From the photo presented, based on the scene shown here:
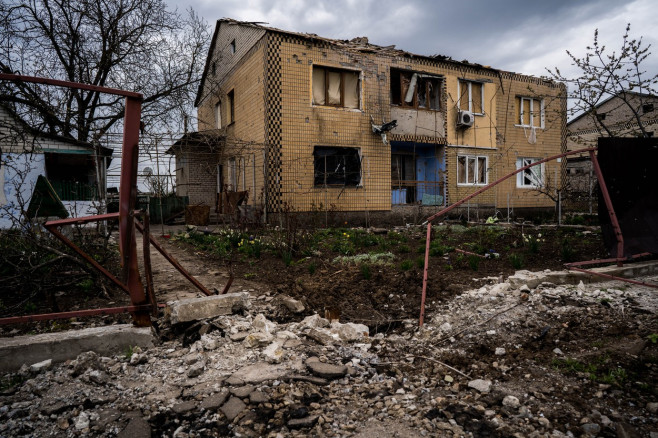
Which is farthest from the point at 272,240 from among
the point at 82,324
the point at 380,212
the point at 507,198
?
the point at 507,198

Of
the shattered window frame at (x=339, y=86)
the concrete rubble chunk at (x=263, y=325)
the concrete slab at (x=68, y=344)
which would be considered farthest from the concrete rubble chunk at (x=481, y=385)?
the shattered window frame at (x=339, y=86)

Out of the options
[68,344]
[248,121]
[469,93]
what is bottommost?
[68,344]

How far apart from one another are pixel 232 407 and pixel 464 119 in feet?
51.9

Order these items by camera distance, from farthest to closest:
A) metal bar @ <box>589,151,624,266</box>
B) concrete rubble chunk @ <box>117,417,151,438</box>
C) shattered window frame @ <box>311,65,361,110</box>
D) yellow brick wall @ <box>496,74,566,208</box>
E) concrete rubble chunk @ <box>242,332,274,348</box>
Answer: yellow brick wall @ <box>496,74,566,208</box>, shattered window frame @ <box>311,65,361,110</box>, metal bar @ <box>589,151,624,266</box>, concrete rubble chunk @ <box>242,332,274,348</box>, concrete rubble chunk @ <box>117,417,151,438</box>

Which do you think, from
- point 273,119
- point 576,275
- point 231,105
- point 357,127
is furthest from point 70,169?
point 576,275

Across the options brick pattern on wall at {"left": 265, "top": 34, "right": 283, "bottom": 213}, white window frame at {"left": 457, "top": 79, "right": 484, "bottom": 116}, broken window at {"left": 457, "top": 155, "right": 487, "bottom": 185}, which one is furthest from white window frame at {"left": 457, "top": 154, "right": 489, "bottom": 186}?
brick pattern on wall at {"left": 265, "top": 34, "right": 283, "bottom": 213}

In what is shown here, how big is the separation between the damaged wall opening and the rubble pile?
12.0 meters

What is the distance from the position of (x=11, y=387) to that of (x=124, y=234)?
1.26 metres

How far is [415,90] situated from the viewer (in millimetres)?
15477

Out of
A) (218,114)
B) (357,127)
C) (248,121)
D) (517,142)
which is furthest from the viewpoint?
(218,114)

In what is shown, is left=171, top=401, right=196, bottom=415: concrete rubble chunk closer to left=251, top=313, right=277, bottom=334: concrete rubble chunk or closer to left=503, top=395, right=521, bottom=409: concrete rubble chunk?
left=251, top=313, right=277, bottom=334: concrete rubble chunk

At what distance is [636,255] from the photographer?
5242 mm

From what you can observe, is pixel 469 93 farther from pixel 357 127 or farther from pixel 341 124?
pixel 341 124

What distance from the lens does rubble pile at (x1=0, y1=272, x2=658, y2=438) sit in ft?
7.25
